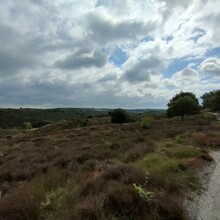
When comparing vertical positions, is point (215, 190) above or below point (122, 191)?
below

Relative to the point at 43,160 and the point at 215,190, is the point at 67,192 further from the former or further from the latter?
the point at 43,160

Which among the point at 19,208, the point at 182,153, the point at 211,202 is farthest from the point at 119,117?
the point at 19,208

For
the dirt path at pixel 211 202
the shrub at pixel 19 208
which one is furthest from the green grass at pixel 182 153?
the shrub at pixel 19 208

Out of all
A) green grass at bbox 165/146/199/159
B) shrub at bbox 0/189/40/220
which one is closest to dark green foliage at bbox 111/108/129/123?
green grass at bbox 165/146/199/159

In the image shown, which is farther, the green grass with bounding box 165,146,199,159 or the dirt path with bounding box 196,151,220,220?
the green grass with bounding box 165,146,199,159

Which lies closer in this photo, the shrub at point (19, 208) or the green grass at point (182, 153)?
the shrub at point (19, 208)

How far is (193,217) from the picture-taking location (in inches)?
321

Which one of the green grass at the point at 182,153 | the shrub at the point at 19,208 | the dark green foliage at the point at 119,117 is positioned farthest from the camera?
the dark green foliage at the point at 119,117

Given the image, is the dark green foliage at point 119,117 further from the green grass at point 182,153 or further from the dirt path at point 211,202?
the dirt path at point 211,202

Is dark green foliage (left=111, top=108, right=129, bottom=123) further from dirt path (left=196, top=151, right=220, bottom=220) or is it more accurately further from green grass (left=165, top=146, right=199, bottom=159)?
dirt path (left=196, top=151, right=220, bottom=220)

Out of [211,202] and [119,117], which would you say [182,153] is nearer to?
[211,202]

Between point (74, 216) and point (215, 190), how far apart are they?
6.38 metres

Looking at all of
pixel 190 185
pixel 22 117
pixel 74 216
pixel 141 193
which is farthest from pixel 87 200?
pixel 22 117

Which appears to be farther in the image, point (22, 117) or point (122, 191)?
point (22, 117)
